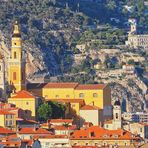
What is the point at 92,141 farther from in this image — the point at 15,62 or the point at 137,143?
Answer: the point at 15,62

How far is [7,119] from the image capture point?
168 m

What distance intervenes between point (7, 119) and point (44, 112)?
6543 millimetres

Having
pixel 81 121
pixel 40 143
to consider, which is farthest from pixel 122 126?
pixel 40 143

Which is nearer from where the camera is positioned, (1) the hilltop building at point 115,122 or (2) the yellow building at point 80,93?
(1) the hilltop building at point 115,122

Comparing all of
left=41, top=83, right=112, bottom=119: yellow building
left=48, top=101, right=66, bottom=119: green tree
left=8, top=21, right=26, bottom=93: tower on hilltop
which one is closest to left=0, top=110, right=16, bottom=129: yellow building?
left=48, top=101, right=66, bottom=119: green tree

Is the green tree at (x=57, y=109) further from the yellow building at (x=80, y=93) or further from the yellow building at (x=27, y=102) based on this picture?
the yellow building at (x=80, y=93)

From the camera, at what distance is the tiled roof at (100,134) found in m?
163

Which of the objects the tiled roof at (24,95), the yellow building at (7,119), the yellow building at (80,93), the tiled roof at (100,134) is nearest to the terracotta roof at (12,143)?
the tiled roof at (100,134)

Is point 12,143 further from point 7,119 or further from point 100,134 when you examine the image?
point 7,119

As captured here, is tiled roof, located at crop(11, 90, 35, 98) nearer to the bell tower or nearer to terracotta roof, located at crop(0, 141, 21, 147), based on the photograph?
the bell tower

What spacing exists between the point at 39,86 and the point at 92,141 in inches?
826

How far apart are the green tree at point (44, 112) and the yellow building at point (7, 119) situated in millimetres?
5221

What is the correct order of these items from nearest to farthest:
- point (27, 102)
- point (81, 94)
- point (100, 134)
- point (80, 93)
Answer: point (100, 134) < point (27, 102) < point (81, 94) < point (80, 93)

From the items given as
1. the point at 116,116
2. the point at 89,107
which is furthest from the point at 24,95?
the point at 116,116
